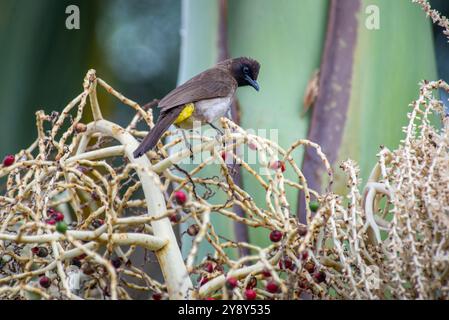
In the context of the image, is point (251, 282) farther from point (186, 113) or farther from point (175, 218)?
point (186, 113)

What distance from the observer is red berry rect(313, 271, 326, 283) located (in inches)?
51.8

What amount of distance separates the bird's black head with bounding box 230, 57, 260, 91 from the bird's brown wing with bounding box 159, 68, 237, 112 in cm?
3

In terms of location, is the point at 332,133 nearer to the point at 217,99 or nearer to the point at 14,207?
the point at 217,99

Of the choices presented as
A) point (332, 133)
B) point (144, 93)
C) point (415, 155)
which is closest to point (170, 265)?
point (415, 155)

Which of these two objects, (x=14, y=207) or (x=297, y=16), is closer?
(x=14, y=207)

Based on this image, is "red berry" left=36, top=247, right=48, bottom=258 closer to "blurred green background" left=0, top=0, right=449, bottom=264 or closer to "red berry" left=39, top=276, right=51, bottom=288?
"red berry" left=39, top=276, right=51, bottom=288

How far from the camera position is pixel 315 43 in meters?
2.14

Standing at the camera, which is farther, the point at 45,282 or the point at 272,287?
the point at 45,282

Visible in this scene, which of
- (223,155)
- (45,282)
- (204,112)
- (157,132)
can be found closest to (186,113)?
(204,112)

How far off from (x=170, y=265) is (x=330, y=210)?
0.99ft

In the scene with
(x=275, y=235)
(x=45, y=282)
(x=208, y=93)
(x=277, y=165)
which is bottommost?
(x=45, y=282)

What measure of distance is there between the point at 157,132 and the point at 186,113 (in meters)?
0.39

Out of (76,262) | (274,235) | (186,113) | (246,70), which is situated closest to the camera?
(274,235)

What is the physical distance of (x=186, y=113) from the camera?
202cm
